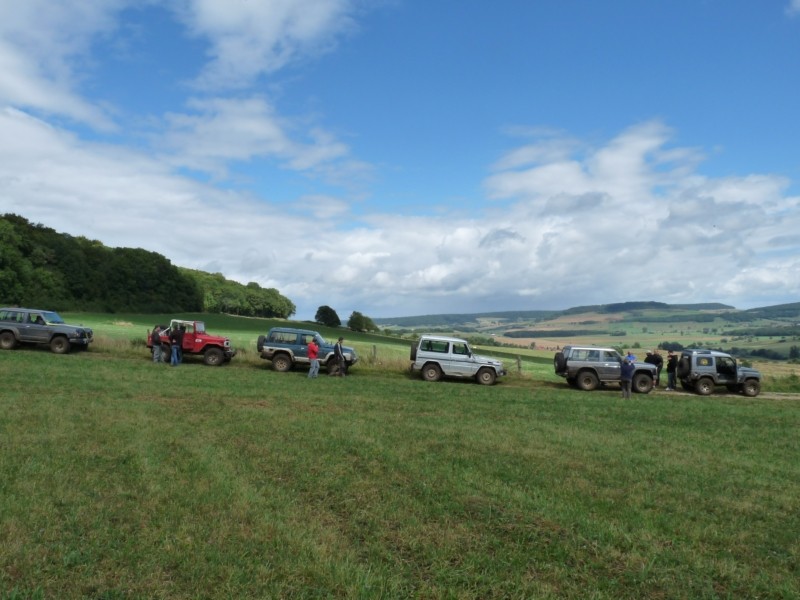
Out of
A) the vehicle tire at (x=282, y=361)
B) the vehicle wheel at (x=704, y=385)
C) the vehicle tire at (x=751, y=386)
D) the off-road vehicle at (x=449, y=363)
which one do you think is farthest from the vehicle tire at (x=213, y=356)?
the vehicle tire at (x=751, y=386)

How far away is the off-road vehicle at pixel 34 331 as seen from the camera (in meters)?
24.2

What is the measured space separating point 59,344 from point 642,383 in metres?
24.2

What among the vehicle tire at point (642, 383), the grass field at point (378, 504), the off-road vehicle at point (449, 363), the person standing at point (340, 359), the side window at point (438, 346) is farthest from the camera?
the side window at point (438, 346)

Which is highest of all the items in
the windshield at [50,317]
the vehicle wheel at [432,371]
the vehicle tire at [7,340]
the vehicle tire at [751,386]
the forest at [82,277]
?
the forest at [82,277]

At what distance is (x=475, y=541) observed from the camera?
5.55 metres

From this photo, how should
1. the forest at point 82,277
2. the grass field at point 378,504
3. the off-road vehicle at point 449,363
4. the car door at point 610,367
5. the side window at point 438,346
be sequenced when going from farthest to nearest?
the forest at point 82,277, the side window at point 438,346, the off-road vehicle at point 449,363, the car door at point 610,367, the grass field at point 378,504

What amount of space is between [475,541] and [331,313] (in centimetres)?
8358

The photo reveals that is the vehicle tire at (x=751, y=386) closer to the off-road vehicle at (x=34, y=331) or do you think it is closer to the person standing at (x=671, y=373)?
the person standing at (x=671, y=373)

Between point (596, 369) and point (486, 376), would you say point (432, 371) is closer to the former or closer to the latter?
point (486, 376)

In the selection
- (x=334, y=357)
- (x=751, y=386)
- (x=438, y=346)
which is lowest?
(x=751, y=386)

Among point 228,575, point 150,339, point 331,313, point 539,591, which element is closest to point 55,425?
point 228,575

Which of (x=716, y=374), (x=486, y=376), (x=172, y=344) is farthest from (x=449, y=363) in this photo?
(x=172, y=344)

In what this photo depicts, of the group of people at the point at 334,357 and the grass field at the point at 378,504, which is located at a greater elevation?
the group of people at the point at 334,357

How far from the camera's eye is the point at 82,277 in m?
79.2
